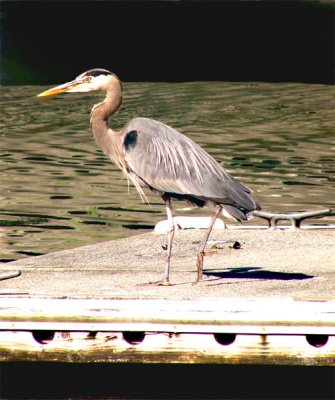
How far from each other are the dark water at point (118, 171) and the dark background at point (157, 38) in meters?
1.18

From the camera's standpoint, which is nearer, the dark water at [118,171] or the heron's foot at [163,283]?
the heron's foot at [163,283]

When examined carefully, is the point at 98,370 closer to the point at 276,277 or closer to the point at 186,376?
the point at 186,376

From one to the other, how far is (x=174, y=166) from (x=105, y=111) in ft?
3.00

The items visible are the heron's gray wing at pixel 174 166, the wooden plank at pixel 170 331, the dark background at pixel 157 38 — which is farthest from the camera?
the dark background at pixel 157 38

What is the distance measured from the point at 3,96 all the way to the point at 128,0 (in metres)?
5.86

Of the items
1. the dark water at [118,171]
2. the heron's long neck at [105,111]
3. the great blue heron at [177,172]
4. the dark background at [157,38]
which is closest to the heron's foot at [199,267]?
the great blue heron at [177,172]

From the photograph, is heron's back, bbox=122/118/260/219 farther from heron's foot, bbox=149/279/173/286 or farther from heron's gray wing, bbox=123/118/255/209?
heron's foot, bbox=149/279/173/286

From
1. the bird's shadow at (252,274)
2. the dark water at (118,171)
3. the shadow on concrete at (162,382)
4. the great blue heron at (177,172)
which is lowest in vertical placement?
the shadow on concrete at (162,382)

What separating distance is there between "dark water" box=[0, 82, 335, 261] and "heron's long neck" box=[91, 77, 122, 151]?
4235 millimetres

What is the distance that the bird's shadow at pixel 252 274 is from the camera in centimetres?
899

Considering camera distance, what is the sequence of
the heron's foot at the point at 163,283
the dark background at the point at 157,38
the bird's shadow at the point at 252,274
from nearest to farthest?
the heron's foot at the point at 163,283, the bird's shadow at the point at 252,274, the dark background at the point at 157,38

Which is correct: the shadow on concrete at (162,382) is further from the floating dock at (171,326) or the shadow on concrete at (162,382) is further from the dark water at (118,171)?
the dark water at (118,171)

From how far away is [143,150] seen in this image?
29.5ft

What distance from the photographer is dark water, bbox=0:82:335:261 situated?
15.7 meters
